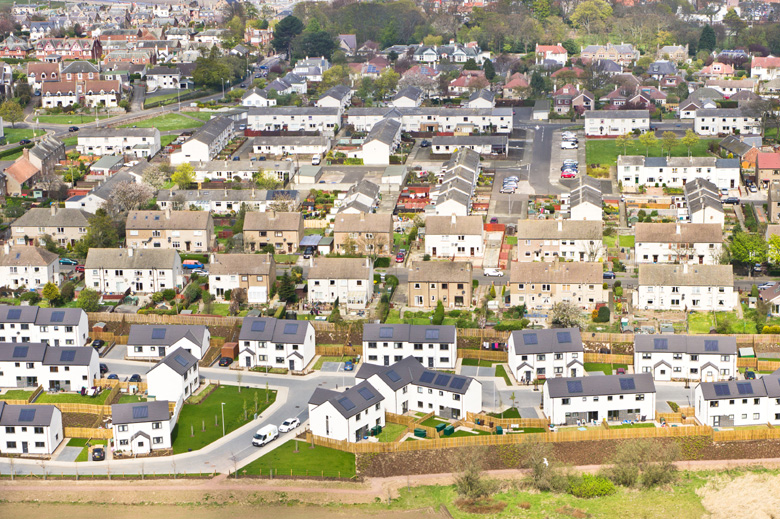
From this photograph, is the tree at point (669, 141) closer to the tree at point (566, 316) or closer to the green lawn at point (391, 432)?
the tree at point (566, 316)

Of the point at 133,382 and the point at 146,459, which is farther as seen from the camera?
A: the point at 133,382

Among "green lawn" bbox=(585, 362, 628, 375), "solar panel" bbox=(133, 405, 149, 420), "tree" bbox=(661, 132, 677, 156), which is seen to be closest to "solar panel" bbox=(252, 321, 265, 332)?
"solar panel" bbox=(133, 405, 149, 420)

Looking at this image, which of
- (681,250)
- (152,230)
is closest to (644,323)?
(681,250)

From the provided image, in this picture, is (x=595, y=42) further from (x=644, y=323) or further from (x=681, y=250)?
(x=644, y=323)

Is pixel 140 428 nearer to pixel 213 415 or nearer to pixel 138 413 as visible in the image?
pixel 138 413

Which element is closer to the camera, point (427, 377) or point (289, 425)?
point (289, 425)

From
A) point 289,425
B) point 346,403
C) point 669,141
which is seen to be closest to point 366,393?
point 346,403

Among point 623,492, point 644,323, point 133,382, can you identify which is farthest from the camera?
point 644,323
